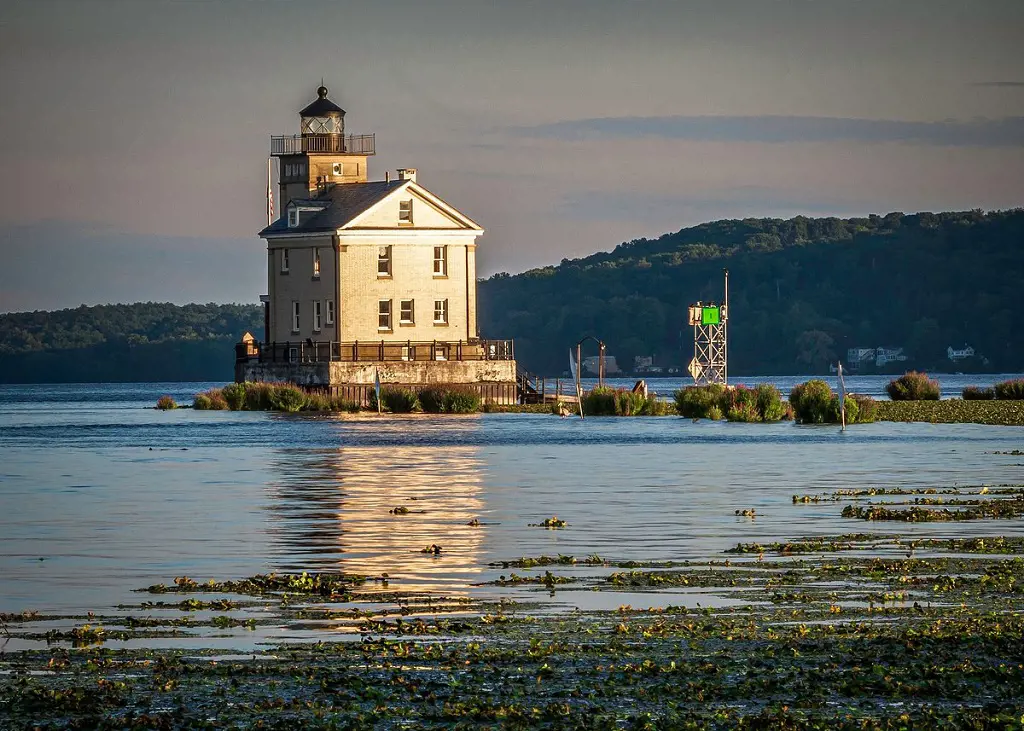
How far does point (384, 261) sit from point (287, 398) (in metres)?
10.5

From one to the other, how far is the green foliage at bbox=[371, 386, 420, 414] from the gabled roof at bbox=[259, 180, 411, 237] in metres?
11.6

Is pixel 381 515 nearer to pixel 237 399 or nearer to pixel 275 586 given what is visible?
pixel 275 586

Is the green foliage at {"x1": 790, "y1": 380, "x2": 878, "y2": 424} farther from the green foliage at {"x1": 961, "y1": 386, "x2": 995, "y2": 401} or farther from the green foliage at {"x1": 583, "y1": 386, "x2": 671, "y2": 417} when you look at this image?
the green foliage at {"x1": 961, "y1": 386, "x2": 995, "y2": 401}

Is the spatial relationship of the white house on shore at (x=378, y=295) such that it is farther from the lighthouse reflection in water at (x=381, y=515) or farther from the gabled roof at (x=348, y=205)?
the lighthouse reflection in water at (x=381, y=515)

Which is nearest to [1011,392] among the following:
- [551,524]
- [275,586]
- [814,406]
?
[814,406]

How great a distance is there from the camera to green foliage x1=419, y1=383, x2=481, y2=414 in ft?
269

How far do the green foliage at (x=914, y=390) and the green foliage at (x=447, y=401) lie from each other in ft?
65.5

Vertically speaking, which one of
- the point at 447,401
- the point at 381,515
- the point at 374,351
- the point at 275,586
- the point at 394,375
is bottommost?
the point at 275,586

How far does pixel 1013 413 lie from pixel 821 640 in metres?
54.5

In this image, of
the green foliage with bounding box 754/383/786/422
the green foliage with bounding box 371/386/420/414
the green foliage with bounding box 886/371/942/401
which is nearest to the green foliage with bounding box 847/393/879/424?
the green foliage with bounding box 754/383/786/422

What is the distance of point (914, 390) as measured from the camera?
8488 cm

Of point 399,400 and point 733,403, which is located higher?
point 399,400

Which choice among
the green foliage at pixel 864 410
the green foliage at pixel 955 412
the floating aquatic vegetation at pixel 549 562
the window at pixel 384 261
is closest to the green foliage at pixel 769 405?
the green foliage at pixel 864 410

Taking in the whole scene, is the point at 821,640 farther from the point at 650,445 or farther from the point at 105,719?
the point at 650,445
